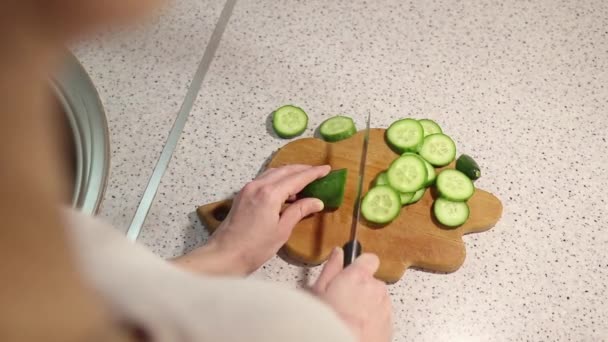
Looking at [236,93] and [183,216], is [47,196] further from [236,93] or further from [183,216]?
[236,93]

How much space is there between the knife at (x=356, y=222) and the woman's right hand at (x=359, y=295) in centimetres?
3

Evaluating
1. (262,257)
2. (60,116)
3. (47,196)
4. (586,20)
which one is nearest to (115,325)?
(47,196)

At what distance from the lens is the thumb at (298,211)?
1.07 m

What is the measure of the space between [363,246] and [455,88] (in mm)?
434

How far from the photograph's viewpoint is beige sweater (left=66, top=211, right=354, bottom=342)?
1.69ft

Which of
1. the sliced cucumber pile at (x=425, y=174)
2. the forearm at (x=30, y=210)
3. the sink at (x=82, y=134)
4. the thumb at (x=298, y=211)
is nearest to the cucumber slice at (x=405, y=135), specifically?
the sliced cucumber pile at (x=425, y=174)

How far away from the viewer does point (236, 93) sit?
4.16 ft

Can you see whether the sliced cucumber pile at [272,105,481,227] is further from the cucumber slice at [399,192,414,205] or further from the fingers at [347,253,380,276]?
the fingers at [347,253,380,276]

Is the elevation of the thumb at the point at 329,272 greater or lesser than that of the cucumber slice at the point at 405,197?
lesser

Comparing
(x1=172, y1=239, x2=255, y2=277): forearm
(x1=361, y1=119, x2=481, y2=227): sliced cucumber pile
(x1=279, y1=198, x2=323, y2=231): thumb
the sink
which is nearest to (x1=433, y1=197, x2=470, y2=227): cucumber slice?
(x1=361, y1=119, x2=481, y2=227): sliced cucumber pile

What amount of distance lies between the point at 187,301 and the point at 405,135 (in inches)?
28.3

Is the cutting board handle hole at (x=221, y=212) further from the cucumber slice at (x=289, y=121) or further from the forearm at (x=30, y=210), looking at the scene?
the forearm at (x=30, y=210)

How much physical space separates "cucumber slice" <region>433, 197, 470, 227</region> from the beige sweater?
48cm

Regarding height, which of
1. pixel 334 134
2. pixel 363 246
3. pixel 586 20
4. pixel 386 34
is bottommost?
pixel 363 246
